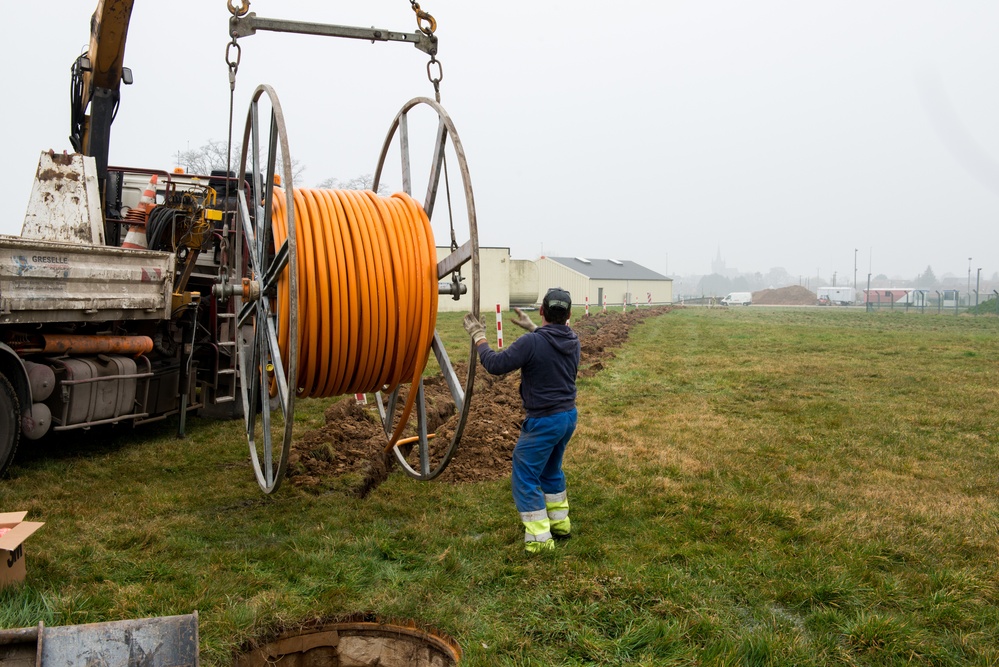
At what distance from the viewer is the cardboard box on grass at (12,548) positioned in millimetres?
3647

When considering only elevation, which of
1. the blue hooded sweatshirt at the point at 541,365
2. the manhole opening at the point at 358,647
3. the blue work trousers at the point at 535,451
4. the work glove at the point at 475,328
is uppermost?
the work glove at the point at 475,328

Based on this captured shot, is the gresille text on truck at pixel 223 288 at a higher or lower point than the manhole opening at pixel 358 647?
higher

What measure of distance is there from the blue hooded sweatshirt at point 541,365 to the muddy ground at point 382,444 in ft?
5.01

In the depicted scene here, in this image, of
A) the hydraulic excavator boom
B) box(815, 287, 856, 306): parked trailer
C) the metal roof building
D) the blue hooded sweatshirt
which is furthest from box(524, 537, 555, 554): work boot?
box(815, 287, 856, 306): parked trailer

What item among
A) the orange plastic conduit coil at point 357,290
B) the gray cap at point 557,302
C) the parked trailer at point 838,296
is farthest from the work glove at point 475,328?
the parked trailer at point 838,296

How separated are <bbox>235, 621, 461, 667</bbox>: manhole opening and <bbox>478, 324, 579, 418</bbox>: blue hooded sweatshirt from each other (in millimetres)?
1506

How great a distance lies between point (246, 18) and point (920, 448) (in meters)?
6.41

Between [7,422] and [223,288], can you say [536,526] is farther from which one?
[7,422]

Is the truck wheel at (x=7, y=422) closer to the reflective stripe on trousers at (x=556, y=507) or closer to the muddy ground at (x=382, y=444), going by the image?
the muddy ground at (x=382, y=444)

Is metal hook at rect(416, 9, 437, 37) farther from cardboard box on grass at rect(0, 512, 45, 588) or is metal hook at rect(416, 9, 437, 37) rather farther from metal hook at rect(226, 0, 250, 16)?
cardboard box on grass at rect(0, 512, 45, 588)

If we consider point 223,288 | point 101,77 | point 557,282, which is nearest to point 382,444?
point 223,288

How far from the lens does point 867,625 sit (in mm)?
3510

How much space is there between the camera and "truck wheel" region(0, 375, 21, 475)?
5695mm

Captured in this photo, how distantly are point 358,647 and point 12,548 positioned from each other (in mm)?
1638
